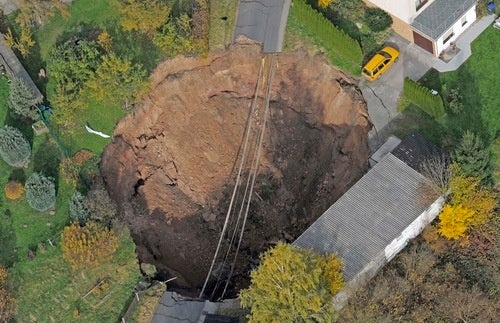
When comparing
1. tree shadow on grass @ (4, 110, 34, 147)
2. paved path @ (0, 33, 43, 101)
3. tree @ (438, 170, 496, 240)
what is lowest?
tree shadow on grass @ (4, 110, 34, 147)

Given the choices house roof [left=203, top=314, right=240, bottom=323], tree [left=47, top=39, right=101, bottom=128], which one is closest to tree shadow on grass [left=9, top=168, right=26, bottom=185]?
tree [left=47, top=39, right=101, bottom=128]

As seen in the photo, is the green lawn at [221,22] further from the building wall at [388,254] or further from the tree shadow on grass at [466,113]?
the building wall at [388,254]

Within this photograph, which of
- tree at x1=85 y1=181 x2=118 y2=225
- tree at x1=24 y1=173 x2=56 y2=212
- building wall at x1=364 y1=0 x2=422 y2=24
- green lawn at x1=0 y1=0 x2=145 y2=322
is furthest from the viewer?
building wall at x1=364 y1=0 x2=422 y2=24

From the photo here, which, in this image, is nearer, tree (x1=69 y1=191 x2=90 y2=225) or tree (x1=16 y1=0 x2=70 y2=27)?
tree (x1=69 y1=191 x2=90 y2=225)

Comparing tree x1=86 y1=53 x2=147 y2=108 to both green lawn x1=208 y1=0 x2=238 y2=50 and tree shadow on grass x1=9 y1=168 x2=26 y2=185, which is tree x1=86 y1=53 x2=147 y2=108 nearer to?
green lawn x1=208 y1=0 x2=238 y2=50

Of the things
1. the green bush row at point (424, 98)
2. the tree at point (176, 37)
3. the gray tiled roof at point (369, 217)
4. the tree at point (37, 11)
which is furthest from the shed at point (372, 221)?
the tree at point (37, 11)

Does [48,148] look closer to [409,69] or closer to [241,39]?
[241,39]

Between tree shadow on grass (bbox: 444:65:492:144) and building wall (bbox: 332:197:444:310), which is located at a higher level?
tree shadow on grass (bbox: 444:65:492:144)
